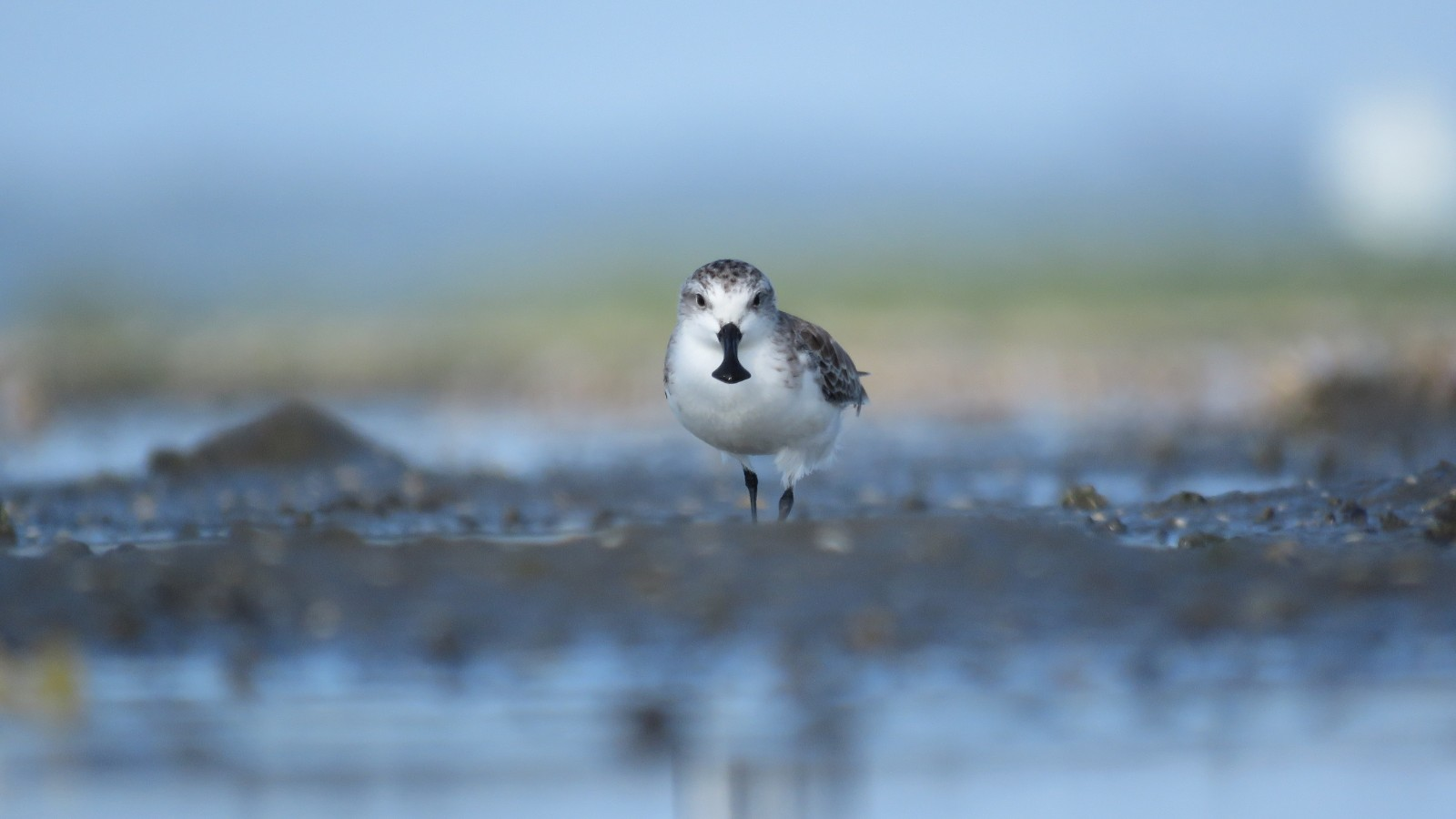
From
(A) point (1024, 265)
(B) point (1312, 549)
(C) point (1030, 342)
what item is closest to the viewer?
(B) point (1312, 549)

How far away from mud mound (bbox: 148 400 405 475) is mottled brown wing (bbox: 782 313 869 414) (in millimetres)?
3697

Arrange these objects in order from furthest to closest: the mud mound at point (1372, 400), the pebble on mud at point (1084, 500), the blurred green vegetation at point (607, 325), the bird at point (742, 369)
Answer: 1. the blurred green vegetation at point (607, 325)
2. the mud mound at point (1372, 400)
3. the pebble on mud at point (1084, 500)
4. the bird at point (742, 369)

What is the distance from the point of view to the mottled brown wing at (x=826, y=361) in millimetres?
9062

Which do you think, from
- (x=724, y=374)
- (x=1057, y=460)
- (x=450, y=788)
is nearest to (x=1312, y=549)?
(x=724, y=374)

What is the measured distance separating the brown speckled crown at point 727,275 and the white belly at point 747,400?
0.31 meters

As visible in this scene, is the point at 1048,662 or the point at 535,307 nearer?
the point at 1048,662

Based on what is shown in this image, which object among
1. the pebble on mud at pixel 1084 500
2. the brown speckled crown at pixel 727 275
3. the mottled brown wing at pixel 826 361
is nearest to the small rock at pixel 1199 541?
the pebble on mud at pixel 1084 500

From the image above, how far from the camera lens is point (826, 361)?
30.5ft

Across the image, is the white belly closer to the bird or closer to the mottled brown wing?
the bird

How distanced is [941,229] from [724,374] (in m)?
117

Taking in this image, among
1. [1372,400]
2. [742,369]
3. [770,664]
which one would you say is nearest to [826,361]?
[742,369]

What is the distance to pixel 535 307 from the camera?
2105 inches

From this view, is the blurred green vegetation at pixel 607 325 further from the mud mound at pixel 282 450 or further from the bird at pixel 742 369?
the bird at pixel 742 369

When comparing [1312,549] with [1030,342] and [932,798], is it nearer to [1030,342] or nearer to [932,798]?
[932,798]
